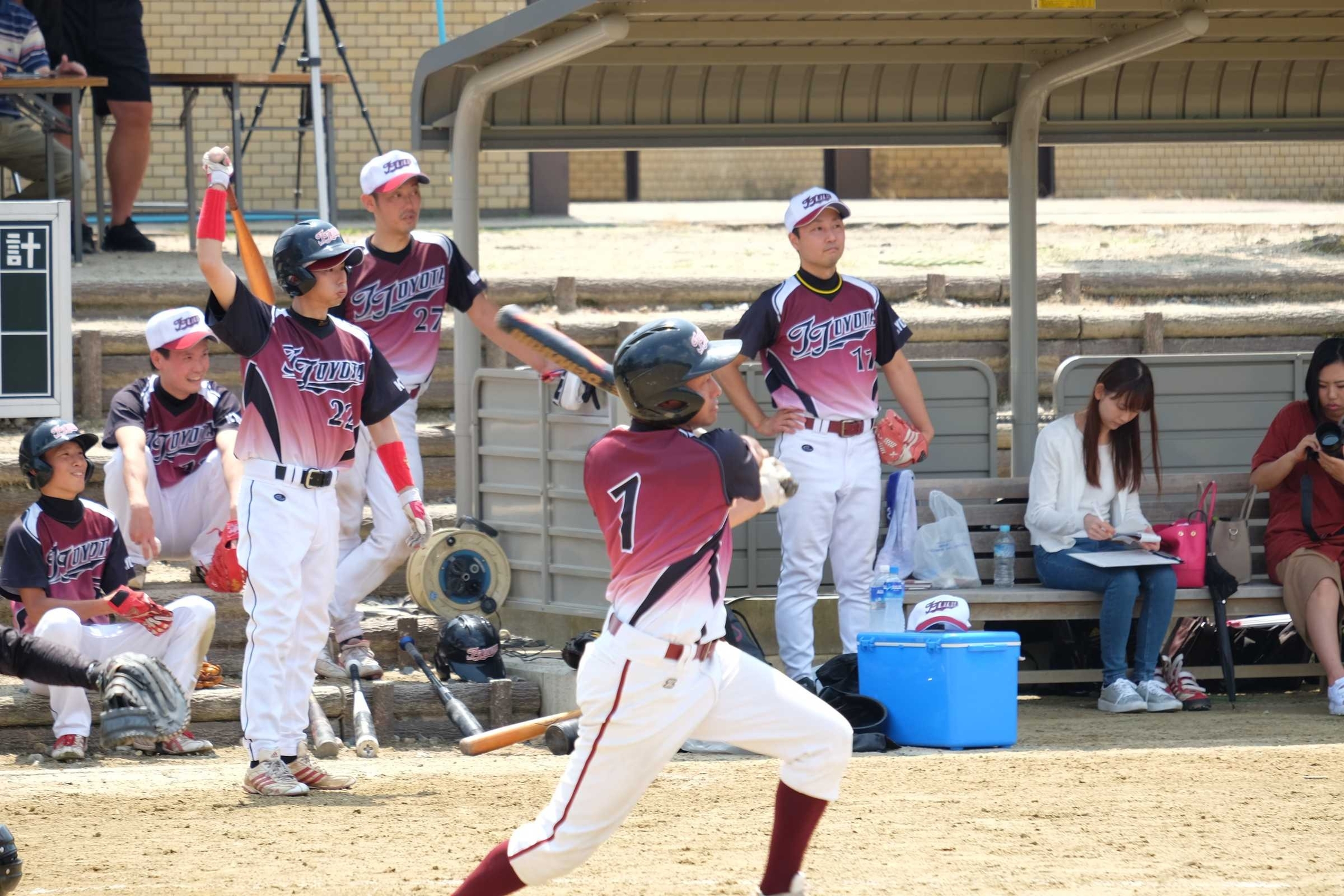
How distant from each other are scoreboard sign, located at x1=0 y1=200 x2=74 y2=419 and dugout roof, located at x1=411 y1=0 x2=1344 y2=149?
6.31 feet

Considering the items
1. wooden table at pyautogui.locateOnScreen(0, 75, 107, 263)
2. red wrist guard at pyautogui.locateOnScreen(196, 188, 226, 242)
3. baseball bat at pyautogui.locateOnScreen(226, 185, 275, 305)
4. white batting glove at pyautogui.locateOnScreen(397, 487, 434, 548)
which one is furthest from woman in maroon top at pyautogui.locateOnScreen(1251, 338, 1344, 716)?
wooden table at pyautogui.locateOnScreen(0, 75, 107, 263)

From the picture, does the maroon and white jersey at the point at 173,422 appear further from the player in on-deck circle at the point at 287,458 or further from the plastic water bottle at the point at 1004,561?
the plastic water bottle at the point at 1004,561

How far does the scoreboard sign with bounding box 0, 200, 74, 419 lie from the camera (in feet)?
28.2

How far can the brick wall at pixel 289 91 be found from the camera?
17.0m

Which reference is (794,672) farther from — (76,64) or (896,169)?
(896,169)

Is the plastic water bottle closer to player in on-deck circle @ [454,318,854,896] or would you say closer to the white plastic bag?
the white plastic bag

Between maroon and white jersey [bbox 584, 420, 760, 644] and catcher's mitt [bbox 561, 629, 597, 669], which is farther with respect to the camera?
catcher's mitt [bbox 561, 629, 597, 669]

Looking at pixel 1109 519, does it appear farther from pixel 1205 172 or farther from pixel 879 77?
pixel 1205 172

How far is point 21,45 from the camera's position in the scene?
1074 centimetres

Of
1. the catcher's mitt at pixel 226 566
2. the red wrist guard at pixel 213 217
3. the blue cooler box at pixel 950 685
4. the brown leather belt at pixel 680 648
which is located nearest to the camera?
Result: the brown leather belt at pixel 680 648

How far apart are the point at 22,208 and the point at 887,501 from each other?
179 inches

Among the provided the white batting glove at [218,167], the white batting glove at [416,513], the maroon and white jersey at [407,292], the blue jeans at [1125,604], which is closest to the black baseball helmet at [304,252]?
the white batting glove at [218,167]

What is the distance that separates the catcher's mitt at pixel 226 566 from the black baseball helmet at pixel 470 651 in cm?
93

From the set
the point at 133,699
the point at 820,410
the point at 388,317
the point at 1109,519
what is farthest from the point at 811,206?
the point at 133,699
